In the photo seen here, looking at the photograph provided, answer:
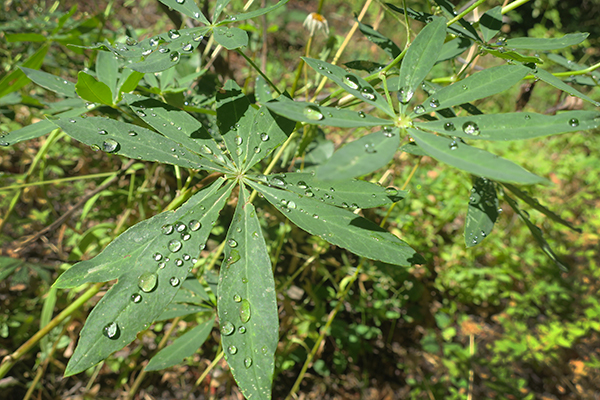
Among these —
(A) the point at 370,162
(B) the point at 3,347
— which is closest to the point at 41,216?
(B) the point at 3,347

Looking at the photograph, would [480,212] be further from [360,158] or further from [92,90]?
[92,90]

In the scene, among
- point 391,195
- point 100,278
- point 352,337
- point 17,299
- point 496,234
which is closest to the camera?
point 100,278

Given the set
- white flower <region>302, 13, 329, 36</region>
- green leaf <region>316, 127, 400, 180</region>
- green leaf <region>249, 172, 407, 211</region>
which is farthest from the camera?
white flower <region>302, 13, 329, 36</region>

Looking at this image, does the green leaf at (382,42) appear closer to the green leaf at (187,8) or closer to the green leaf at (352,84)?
the green leaf at (352,84)

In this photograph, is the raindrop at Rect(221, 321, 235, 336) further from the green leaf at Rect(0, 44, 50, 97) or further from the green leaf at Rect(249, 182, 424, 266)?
the green leaf at Rect(0, 44, 50, 97)

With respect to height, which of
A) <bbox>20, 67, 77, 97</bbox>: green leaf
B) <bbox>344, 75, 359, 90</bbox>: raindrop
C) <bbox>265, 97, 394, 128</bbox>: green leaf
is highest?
<bbox>344, 75, 359, 90</bbox>: raindrop

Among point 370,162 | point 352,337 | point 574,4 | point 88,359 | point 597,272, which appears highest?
point 574,4

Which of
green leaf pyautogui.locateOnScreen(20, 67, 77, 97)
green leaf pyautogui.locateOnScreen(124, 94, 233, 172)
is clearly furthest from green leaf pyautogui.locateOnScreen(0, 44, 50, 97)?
green leaf pyautogui.locateOnScreen(124, 94, 233, 172)

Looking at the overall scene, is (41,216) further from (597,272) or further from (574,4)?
(574,4)
